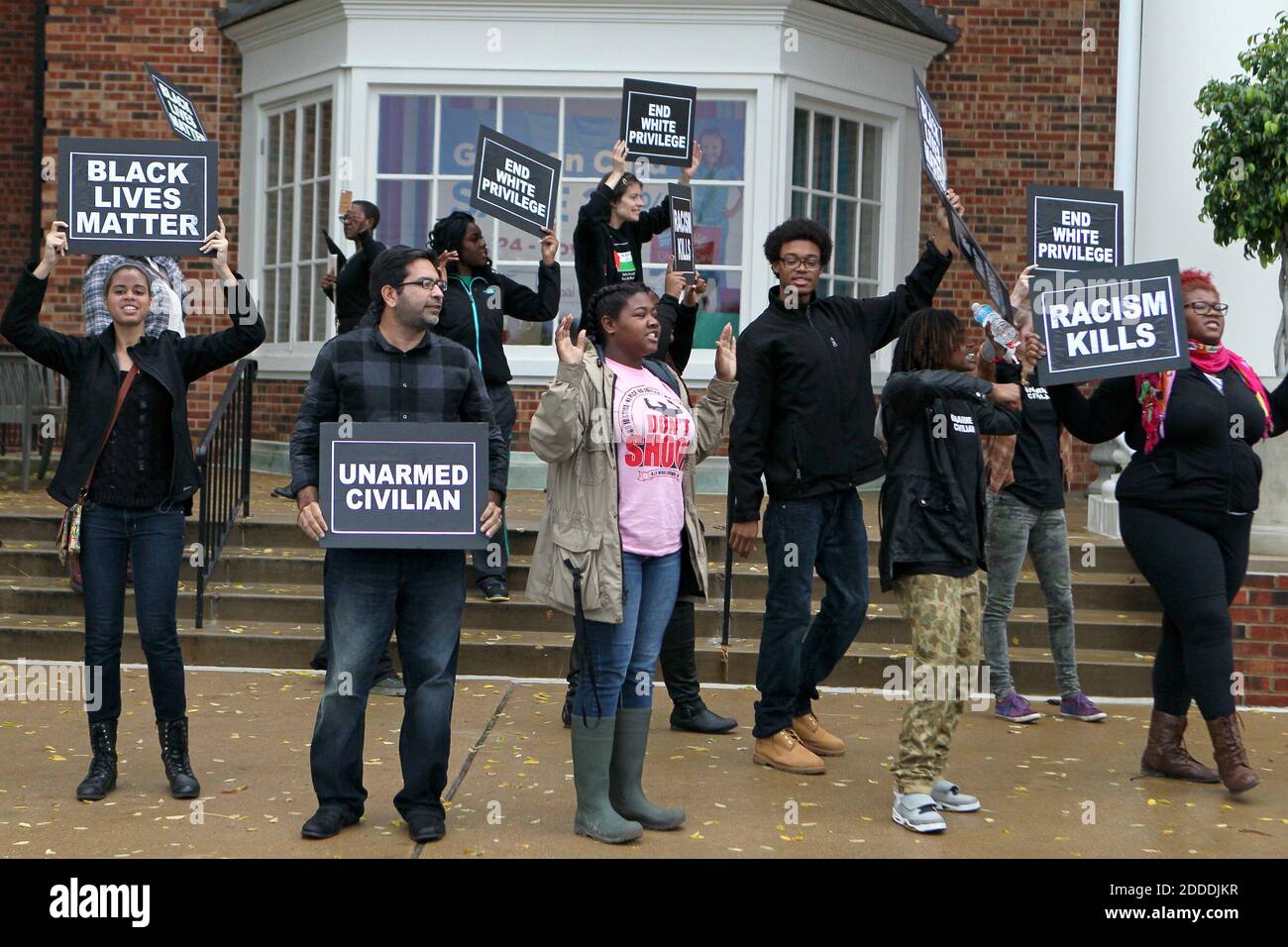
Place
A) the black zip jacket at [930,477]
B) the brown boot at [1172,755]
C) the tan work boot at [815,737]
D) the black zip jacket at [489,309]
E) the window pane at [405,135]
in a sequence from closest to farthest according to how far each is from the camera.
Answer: the black zip jacket at [930,477]
the brown boot at [1172,755]
the tan work boot at [815,737]
the black zip jacket at [489,309]
the window pane at [405,135]

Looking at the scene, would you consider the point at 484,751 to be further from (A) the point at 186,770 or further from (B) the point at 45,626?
(B) the point at 45,626

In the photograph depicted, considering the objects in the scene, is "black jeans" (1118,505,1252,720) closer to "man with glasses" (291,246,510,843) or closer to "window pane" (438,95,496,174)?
"man with glasses" (291,246,510,843)

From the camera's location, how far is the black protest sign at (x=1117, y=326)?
5.57 metres

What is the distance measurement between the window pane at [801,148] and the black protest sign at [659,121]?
3270 millimetres

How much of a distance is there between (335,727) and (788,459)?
198 cm

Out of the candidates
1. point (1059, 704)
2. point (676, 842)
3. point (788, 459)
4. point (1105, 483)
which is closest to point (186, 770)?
point (676, 842)

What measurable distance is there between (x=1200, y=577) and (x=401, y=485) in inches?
114

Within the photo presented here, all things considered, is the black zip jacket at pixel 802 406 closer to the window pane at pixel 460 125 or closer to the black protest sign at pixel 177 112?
the black protest sign at pixel 177 112

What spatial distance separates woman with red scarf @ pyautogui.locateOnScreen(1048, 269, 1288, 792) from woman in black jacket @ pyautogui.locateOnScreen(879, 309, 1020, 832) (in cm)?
65

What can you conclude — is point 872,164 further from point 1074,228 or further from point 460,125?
point 1074,228

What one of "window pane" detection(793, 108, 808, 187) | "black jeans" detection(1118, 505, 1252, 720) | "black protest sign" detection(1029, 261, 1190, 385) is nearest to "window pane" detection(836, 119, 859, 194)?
"window pane" detection(793, 108, 808, 187)

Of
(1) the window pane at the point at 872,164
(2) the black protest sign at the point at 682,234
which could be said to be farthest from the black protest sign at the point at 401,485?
(1) the window pane at the point at 872,164

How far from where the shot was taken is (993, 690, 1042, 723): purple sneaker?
6898mm

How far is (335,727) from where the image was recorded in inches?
196
